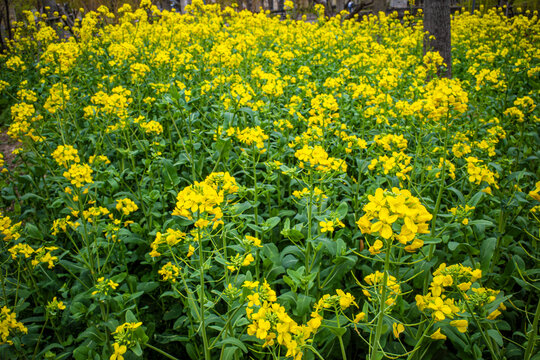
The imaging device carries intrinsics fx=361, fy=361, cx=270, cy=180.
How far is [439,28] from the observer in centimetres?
696

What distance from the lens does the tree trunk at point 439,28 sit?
6.85 m

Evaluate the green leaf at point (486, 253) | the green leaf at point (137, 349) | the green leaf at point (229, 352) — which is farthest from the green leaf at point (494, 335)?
the green leaf at point (137, 349)

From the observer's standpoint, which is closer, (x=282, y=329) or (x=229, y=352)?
(x=282, y=329)

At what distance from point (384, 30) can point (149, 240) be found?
9.30 meters

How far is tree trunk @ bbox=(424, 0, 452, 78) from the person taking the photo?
6.85 metres

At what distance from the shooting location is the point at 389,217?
3.85 feet

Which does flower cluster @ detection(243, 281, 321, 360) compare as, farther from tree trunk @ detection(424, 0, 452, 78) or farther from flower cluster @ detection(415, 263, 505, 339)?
tree trunk @ detection(424, 0, 452, 78)

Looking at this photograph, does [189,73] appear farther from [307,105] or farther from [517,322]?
[517,322]

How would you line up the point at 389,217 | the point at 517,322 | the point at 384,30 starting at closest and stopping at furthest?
1. the point at 389,217
2. the point at 517,322
3. the point at 384,30

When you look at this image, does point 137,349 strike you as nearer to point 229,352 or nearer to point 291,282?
point 229,352

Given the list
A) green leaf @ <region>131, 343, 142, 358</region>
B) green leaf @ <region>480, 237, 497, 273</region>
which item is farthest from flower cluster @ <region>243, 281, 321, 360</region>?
green leaf @ <region>480, 237, 497, 273</region>

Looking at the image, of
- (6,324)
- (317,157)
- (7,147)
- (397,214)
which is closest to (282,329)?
(397,214)

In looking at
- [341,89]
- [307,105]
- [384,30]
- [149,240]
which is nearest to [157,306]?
[149,240]

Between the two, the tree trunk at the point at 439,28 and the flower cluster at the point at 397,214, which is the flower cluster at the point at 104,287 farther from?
the tree trunk at the point at 439,28
